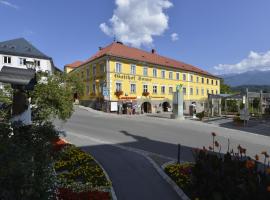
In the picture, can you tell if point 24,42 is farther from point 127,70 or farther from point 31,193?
point 31,193

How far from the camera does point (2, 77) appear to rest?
5.51 metres

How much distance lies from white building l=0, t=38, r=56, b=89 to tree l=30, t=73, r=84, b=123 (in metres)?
40.7

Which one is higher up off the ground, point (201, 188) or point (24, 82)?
point (24, 82)

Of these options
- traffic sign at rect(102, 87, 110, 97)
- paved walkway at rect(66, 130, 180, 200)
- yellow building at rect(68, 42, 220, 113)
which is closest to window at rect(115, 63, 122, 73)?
yellow building at rect(68, 42, 220, 113)

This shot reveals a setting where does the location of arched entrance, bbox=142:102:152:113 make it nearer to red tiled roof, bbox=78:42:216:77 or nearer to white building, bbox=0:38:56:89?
red tiled roof, bbox=78:42:216:77

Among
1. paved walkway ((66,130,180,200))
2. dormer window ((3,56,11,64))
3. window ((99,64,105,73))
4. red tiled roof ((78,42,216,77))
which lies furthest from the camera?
dormer window ((3,56,11,64))

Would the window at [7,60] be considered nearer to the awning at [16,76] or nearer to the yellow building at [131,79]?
the yellow building at [131,79]

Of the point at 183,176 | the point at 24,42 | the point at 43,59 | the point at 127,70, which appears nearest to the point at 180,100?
the point at 127,70

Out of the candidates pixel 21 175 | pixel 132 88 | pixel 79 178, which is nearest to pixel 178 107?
pixel 132 88

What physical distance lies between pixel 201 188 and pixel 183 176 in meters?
1.64

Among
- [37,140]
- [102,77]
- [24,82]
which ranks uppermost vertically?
[102,77]

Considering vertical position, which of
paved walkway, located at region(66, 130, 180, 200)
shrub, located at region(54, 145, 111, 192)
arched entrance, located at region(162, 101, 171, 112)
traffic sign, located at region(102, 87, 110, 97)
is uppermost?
traffic sign, located at region(102, 87, 110, 97)

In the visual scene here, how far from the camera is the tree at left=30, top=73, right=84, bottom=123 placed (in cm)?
1064

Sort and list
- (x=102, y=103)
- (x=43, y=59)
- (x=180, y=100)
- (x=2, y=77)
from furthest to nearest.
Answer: (x=43, y=59), (x=102, y=103), (x=180, y=100), (x=2, y=77)
